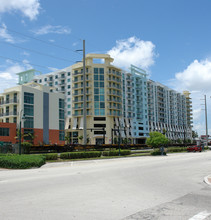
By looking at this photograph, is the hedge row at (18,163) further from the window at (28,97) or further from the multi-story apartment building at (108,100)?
the multi-story apartment building at (108,100)

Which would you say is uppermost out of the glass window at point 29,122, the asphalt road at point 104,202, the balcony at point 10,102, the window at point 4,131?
the balcony at point 10,102

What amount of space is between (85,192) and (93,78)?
89.8 metres

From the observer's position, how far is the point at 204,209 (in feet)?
25.4

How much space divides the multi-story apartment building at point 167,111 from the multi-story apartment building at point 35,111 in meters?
53.7

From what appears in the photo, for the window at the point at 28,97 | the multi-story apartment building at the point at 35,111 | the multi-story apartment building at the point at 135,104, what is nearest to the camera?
the multi-story apartment building at the point at 35,111

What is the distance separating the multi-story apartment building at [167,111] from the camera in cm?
12425

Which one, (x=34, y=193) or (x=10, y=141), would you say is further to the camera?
(x=10, y=141)

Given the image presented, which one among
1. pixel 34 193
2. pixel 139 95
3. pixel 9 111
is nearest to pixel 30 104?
pixel 9 111

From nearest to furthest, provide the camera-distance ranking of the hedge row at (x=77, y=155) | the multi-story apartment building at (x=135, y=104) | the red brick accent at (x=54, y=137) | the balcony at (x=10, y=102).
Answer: the hedge row at (x=77, y=155) < the balcony at (x=10, y=102) < the red brick accent at (x=54, y=137) < the multi-story apartment building at (x=135, y=104)

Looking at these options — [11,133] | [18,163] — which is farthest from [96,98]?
[18,163]

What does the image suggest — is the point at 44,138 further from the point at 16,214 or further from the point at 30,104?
the point at 16,214

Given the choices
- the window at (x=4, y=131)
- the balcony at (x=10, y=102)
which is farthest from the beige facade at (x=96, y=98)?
the window at (x=4, y=131)

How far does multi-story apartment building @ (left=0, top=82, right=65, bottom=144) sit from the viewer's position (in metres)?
71.0

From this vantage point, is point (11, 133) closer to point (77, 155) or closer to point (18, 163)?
point (77, 155)
